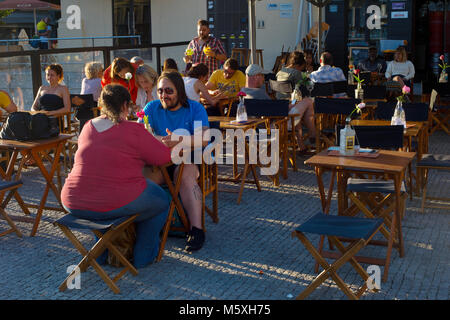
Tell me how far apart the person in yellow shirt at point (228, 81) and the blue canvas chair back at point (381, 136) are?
3.56 m

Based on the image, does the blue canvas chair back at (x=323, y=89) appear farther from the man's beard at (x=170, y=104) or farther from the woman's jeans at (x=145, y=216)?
the woman's jeans at (x=145, y=216)

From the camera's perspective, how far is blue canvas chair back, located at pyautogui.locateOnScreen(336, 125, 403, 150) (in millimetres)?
5258

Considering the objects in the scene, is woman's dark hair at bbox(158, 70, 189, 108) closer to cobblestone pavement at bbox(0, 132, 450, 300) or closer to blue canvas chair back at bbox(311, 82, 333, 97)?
cobblestone pavement at bbox(0, 132, 450, 300)

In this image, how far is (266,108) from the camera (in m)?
7.36

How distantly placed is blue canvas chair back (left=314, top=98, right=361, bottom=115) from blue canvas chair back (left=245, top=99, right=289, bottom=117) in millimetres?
595

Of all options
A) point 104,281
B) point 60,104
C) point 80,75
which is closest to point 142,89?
point 60,104

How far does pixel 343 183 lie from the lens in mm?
5129

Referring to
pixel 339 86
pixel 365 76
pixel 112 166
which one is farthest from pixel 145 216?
pixel 365 76

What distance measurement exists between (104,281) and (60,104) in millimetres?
4390

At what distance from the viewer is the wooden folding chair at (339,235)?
3.94 m

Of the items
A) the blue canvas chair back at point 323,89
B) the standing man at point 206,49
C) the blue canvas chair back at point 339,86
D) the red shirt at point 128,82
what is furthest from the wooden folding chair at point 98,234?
the standing man at point 206,49
